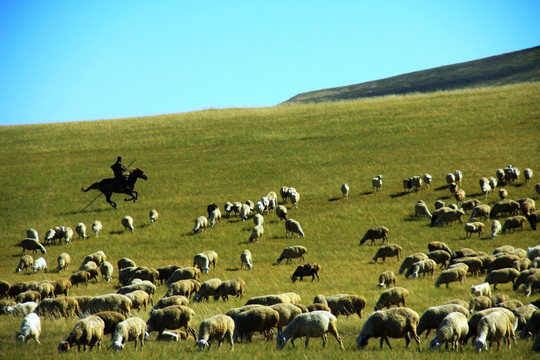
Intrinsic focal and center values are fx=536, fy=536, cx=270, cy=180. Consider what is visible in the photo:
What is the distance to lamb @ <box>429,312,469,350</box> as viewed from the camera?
11.7 metres

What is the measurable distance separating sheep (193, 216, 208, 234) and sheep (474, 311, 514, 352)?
21.4 meters

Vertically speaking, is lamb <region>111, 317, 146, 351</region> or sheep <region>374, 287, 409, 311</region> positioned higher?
lamb <region>111, 317, 146, 351</region>

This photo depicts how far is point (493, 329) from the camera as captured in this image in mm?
11703

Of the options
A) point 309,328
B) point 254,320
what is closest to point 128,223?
point 254,320

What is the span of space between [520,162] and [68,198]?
3380 cm

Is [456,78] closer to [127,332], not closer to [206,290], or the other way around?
[206,290]

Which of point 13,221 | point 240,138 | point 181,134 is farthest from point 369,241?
point 181,134

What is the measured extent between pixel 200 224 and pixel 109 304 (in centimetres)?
1560

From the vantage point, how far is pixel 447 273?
61.6ft

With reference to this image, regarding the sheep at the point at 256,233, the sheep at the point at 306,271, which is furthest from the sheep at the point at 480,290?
the sheep at the point at 256,233

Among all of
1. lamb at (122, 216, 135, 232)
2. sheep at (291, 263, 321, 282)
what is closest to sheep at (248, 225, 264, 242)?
sheep at (291, 263, 321, 282)

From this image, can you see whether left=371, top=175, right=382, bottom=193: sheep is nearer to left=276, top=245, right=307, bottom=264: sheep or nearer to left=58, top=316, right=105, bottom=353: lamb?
left=276, top=245, right=307, bottom=264: sheep

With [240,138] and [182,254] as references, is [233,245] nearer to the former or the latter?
[182,254]

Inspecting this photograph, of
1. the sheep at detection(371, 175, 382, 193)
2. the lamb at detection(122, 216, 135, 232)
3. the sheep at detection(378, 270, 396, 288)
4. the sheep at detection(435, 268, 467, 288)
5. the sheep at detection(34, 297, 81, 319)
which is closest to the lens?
the sheep at detection(34, 297, 81, 319)
